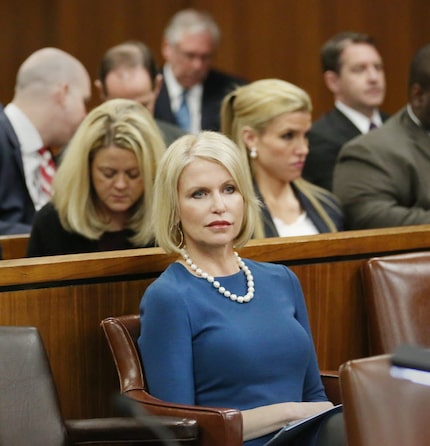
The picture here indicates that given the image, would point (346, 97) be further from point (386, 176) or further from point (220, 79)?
point (386, 176)

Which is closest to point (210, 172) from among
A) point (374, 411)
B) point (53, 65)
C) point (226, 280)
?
point (226, 280)

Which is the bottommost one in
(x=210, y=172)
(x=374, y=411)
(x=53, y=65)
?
(x=374, y=411)

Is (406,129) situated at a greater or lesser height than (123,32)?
lesser

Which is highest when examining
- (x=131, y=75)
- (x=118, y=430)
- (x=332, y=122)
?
(x=131, y=75)

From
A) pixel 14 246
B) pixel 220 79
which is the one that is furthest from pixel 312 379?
pixel 220 79

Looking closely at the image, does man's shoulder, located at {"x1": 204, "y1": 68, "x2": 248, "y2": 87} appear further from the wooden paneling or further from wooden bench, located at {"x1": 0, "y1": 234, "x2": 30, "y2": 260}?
wooden bench, located at {"x1": 0, "y1": 234, "x2": 30, "y2": 260}

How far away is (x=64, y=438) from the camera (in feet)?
8.16

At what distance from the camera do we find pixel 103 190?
3471mm

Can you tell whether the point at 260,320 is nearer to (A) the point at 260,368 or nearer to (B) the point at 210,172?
(A) the point at 260,368

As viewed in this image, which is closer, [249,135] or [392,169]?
[249,135]

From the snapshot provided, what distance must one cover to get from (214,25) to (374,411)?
437 centimetres

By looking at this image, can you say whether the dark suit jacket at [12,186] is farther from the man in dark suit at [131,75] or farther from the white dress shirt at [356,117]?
the white dress shirt at [356,117]

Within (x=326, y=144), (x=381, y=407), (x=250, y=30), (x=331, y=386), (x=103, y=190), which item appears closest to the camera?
(x=381, y=407)

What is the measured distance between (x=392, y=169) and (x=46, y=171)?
1.42 meters
